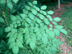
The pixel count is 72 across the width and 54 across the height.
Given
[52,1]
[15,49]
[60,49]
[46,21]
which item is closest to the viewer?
[15,49]

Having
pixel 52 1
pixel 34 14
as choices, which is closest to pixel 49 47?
pixel 34 14

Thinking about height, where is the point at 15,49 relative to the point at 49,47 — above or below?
above

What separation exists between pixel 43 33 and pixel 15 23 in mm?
500

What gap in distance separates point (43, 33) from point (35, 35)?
5.0 inches

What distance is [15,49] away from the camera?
2.95 feet

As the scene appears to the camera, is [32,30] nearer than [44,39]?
No

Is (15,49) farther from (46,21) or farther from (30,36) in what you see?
(46,21)

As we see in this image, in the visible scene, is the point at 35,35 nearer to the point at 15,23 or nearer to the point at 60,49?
the point at 15,23

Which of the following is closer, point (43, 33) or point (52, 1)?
point (43, 33)

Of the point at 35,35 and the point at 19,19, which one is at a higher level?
the point at 19,19

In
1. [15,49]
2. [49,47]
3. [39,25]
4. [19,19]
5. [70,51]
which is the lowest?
[70,51]

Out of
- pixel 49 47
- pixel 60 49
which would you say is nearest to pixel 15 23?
pixel 49 47

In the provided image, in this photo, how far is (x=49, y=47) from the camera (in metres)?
2.26

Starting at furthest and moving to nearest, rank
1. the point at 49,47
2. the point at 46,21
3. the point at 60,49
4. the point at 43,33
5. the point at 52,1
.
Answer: the point at 52,1
the point at 60,49
the point at 49,47
the point at 46,21
the point at 43,33
